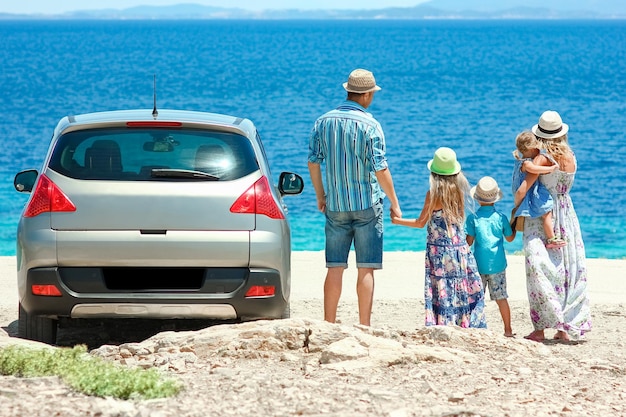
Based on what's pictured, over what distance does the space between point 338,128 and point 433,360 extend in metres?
2.01

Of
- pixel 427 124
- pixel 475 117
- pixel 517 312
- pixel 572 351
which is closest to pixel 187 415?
pixel 572 351

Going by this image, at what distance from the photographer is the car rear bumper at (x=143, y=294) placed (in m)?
7.01

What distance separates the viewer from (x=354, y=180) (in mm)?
Answer: 7793

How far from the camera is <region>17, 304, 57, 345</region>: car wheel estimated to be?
24.6ft

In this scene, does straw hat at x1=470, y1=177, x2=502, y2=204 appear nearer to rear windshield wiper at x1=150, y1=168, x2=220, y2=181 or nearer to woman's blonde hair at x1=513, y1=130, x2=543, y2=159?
woman's blonde hair at x1=513, y1=130, x2=543, y2=159

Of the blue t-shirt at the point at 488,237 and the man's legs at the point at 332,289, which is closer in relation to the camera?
the man's legs at the point at 332,289

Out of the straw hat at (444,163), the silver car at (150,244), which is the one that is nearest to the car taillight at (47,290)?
the silver car at (150,244)

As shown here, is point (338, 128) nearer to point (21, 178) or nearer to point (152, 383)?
point (21, 178)

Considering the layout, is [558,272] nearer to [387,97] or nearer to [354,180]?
[354,180]

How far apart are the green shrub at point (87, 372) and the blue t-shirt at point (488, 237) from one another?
3140 mm

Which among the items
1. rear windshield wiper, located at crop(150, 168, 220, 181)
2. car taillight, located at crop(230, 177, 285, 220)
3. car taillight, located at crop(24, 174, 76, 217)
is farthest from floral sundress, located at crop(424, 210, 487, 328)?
car taillight, located at crop(24, 174, 76, 217)

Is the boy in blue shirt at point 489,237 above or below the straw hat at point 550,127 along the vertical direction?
below

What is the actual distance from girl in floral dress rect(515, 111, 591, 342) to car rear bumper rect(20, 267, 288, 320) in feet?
7.39

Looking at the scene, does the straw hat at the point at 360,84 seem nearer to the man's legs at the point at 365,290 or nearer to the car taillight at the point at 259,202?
the car taillight at the point at 259,202
